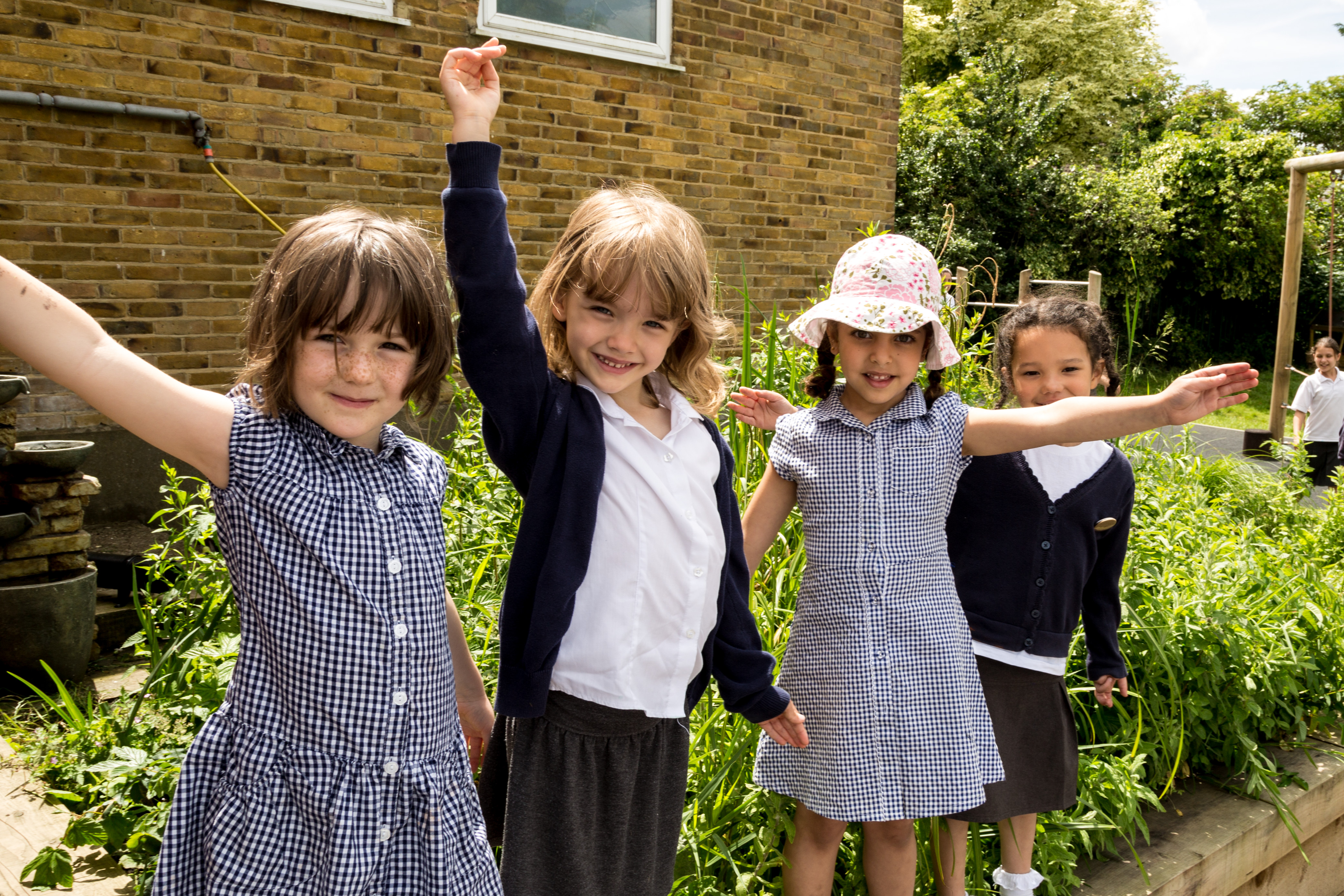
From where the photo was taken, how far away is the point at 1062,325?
7.25 feet

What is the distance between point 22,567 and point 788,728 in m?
2.90

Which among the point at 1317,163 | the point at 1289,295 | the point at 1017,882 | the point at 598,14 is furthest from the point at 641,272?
the point at 1289,295

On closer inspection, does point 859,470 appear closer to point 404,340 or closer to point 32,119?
point 404,340

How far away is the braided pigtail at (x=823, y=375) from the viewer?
2121 mm

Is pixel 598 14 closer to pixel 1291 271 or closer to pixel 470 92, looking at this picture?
pixel 470 92

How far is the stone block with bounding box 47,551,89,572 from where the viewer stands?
3.48 meters

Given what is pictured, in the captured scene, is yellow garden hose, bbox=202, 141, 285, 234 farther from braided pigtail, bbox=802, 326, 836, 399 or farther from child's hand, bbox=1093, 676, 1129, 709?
child's hand, bbox=1093, 676, 1129, 709

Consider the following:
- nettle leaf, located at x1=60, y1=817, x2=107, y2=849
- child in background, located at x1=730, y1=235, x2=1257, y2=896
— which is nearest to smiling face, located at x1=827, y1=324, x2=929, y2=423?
child in background, located at x1=730, y1=235, x2=1257, y2=896

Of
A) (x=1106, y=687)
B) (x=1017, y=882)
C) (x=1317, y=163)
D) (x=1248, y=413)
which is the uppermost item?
(x=1317, y=163)

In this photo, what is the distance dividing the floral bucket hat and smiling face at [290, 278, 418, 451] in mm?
889

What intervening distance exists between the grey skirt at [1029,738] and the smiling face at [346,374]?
1.43 metres

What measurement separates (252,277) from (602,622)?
394cm

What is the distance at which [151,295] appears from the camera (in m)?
4.54

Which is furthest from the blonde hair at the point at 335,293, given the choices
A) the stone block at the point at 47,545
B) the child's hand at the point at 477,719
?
the stone block at the point at 47,545
